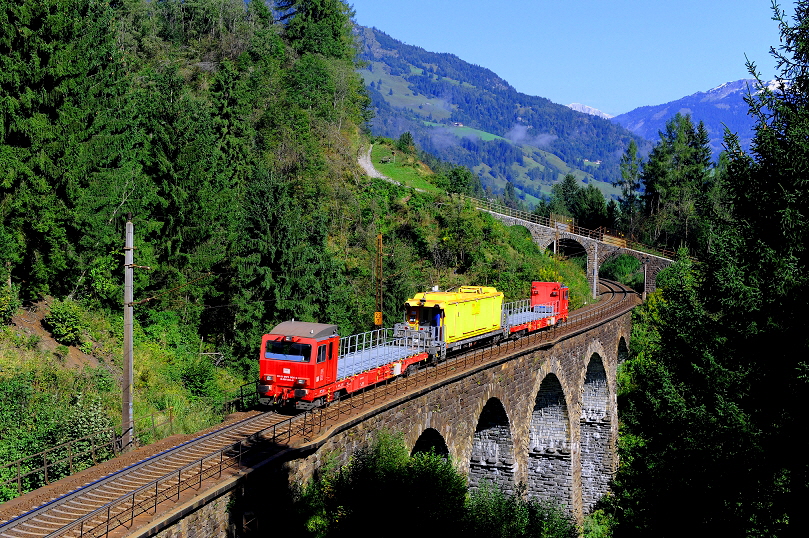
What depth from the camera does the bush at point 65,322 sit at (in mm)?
30812

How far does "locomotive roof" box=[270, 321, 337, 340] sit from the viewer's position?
23672mm

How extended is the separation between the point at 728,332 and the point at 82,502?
643 inches

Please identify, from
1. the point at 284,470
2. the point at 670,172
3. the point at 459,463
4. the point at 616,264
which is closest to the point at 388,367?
the point at 459,463

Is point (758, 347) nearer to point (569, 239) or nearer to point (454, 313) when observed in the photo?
point (454, 313)

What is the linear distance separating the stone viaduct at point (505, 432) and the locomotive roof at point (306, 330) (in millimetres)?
3220

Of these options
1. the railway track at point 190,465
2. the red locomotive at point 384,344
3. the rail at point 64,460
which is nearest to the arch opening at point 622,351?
the red locomotive at point 384,344

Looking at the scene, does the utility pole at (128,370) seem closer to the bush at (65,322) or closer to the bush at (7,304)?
the bush at (7,304)

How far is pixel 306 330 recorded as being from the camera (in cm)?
2397

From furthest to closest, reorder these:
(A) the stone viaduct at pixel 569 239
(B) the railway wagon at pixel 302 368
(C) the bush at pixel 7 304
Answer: (A) the stone viaduct at pixel 569 239 < (C) the bush at pixel 7 304 < (B) the railway wagon at pixel 302 368

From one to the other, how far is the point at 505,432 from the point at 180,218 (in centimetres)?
2225

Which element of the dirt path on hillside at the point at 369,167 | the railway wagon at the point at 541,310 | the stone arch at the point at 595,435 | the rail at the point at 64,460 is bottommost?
the stone arch at the point at 595,435

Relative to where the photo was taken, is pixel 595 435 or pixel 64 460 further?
pixel 595 435

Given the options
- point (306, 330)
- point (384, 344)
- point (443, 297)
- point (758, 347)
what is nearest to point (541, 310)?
point (443, 297)

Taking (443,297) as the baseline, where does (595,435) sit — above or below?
below
